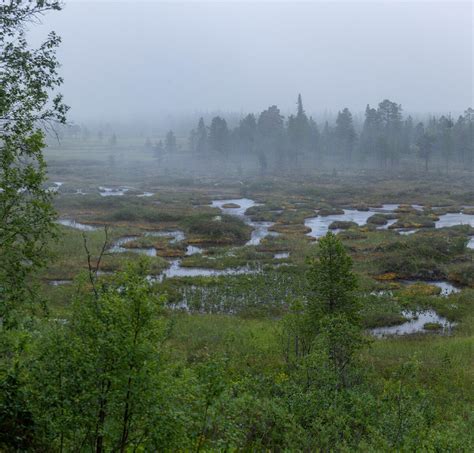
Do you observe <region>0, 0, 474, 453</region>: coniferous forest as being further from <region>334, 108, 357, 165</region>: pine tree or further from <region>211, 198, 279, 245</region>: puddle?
<region>334, 108, 357, 165</region>: pine tree

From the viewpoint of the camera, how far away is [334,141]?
436 ft

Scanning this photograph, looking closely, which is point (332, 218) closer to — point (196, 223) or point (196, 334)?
point (196, 223)

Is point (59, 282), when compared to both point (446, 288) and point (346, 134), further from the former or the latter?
point (346, 134)

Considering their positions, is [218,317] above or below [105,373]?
below

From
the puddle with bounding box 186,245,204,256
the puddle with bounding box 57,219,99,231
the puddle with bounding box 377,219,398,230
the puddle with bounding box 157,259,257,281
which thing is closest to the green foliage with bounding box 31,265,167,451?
the puddle with bounding box 157,259,257,281

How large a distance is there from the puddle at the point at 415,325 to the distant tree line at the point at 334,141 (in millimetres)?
93369

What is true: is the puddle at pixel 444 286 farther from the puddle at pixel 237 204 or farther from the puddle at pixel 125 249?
the puddle at pixel 237 204

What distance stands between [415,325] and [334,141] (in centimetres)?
11534

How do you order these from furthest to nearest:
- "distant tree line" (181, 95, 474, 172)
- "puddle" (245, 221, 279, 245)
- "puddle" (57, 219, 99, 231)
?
"distant tree line" (181, 95, 474, 172) < "puddle" (57, 219, 99, 231) < "puddle" (245, 221, 279, 245)

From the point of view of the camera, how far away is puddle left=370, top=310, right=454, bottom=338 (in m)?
21.7

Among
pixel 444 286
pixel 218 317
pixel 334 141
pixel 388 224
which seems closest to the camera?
pixel 218 317

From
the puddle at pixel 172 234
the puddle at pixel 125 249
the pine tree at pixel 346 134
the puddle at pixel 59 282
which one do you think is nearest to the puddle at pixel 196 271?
the puddle at pixel 125 249

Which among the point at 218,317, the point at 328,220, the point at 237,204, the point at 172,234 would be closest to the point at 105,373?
the point at 218,317

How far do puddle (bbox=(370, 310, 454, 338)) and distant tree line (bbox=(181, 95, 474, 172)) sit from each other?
93.4 metres
